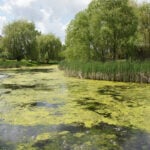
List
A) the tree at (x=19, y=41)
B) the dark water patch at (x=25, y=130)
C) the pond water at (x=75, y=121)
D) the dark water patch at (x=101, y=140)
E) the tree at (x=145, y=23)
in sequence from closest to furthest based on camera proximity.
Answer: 1. the dark water patch at (x=101, y=140)
2. the pond water at (x=75, y=121)
3. the dark water patch at (x=25, y=130)
4. the tree at (x=145, y=23)
5. the tree at (x=19, y=41)

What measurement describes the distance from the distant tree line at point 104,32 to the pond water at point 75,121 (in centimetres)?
1081

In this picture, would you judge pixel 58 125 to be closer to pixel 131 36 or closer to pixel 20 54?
pixel 131 36

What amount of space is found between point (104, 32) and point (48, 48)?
26386 mm

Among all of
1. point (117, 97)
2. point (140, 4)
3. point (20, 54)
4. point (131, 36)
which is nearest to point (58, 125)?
point (117, 97)

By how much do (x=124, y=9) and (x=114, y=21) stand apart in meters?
1.15

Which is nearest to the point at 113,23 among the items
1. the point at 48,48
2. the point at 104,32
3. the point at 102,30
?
the point at 104,32

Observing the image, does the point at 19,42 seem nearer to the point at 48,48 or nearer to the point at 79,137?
the point at 48,48

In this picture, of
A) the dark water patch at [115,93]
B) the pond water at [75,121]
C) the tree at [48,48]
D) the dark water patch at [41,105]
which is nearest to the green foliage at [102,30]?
the dark water patch at [115,93]

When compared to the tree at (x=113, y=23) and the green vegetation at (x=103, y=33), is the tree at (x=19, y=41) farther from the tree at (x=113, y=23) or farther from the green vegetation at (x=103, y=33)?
the tree at (x=113, y=23)

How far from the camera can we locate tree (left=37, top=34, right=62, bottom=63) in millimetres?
46562

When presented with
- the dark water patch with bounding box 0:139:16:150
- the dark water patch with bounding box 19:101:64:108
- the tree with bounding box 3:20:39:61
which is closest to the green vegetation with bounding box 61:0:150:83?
the dark water patch with bounding box 19:101:64:108

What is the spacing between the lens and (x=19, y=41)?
41625 mm

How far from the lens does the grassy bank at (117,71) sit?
47.5 ft

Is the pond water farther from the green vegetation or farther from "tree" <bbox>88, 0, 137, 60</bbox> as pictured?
"tree" <bbox>88, 0, 137, 60</bbox>
